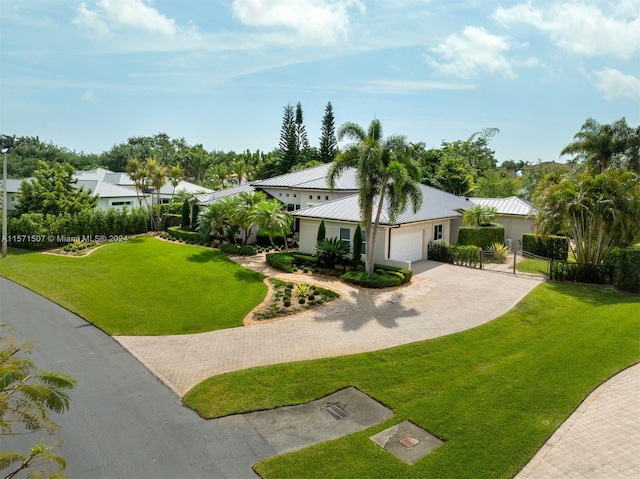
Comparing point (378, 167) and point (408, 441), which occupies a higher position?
point (378, 167)

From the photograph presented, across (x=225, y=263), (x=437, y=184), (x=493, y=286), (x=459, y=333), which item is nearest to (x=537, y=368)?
(x=459, y=333)

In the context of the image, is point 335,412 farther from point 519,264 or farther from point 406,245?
point 519,264

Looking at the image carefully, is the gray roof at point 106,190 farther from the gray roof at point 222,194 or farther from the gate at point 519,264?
the gate at point 519,264

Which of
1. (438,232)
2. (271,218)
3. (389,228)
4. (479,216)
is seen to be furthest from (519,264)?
(271,218)

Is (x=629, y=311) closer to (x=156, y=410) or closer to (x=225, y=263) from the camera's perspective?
(x=156, y=410)

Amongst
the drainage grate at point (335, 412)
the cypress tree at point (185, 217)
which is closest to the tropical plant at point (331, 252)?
the drainage grate at point (335, 412)
